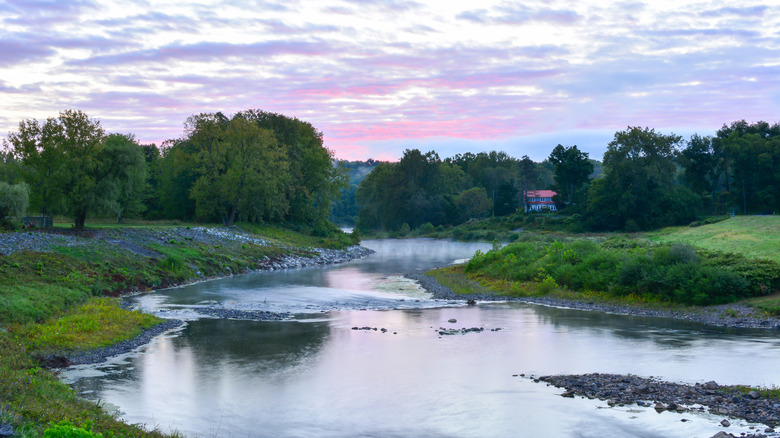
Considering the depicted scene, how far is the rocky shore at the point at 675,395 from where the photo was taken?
1611 cm

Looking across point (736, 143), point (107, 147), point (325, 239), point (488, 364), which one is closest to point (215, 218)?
point (325, 239)

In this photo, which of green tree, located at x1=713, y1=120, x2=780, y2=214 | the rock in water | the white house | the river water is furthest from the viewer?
the white house

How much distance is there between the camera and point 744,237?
196ft

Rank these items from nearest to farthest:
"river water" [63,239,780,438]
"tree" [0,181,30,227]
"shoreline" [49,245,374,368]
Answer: "river water" [63,239,780,438] < "shoreline" [49,245,374,368] < "tree" [0,181,30,227]

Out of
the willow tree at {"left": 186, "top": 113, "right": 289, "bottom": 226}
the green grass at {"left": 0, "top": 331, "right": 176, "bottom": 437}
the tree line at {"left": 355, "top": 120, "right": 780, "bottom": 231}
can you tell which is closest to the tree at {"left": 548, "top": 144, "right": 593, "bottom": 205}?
the tree line at {"left": 355, "top": 120, "right": 780, "bottom": 231}

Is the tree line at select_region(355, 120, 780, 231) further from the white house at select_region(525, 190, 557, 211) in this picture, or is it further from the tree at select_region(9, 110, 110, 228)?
the tree at select_region(9, 110, 110, 228)

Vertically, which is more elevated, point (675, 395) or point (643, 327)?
point (643, 327)

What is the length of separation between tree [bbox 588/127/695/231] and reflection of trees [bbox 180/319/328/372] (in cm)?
8327

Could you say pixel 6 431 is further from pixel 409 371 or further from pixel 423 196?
pixel 423 196

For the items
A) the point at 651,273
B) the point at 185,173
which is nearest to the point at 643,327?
the point at 651,273

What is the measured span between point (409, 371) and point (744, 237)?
5058 centimetres

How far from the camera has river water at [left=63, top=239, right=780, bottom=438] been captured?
16.5 meters

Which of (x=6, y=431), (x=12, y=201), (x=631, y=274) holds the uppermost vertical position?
(x=12, y=201)

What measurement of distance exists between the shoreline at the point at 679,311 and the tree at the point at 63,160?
29636 mm
